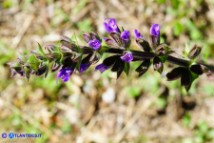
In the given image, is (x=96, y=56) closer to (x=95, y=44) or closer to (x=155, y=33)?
(x=95, y=44)

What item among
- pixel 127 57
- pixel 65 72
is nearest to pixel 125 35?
pixel 127 57

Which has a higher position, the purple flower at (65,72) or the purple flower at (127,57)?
the purple flower at (127,57)

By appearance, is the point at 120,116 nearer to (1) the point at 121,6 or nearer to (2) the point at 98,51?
(1) the point at 121,6

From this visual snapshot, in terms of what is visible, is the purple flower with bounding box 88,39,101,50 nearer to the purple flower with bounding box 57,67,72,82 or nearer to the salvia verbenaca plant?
the salvia verbenaca plant

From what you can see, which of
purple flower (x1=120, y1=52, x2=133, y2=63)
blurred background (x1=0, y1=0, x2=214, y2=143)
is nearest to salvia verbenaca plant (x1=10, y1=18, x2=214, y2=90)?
purple flower (x1=120, y1=52, x2=133, y2=63)

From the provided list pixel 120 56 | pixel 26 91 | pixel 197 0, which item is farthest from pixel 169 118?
pixel 120 56

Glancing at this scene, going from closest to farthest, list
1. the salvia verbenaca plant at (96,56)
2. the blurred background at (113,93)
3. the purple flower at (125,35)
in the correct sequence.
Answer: the salvia verbenaca plant at (96,56) < the purple flower at (125,35) < the blurred background at (113,93)

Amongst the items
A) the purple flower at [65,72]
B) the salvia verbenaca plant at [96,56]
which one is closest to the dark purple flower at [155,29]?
the salvia verbenaca plant at [96,56]

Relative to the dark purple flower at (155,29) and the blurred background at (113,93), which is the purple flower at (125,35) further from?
the blurred background at (113,93)
